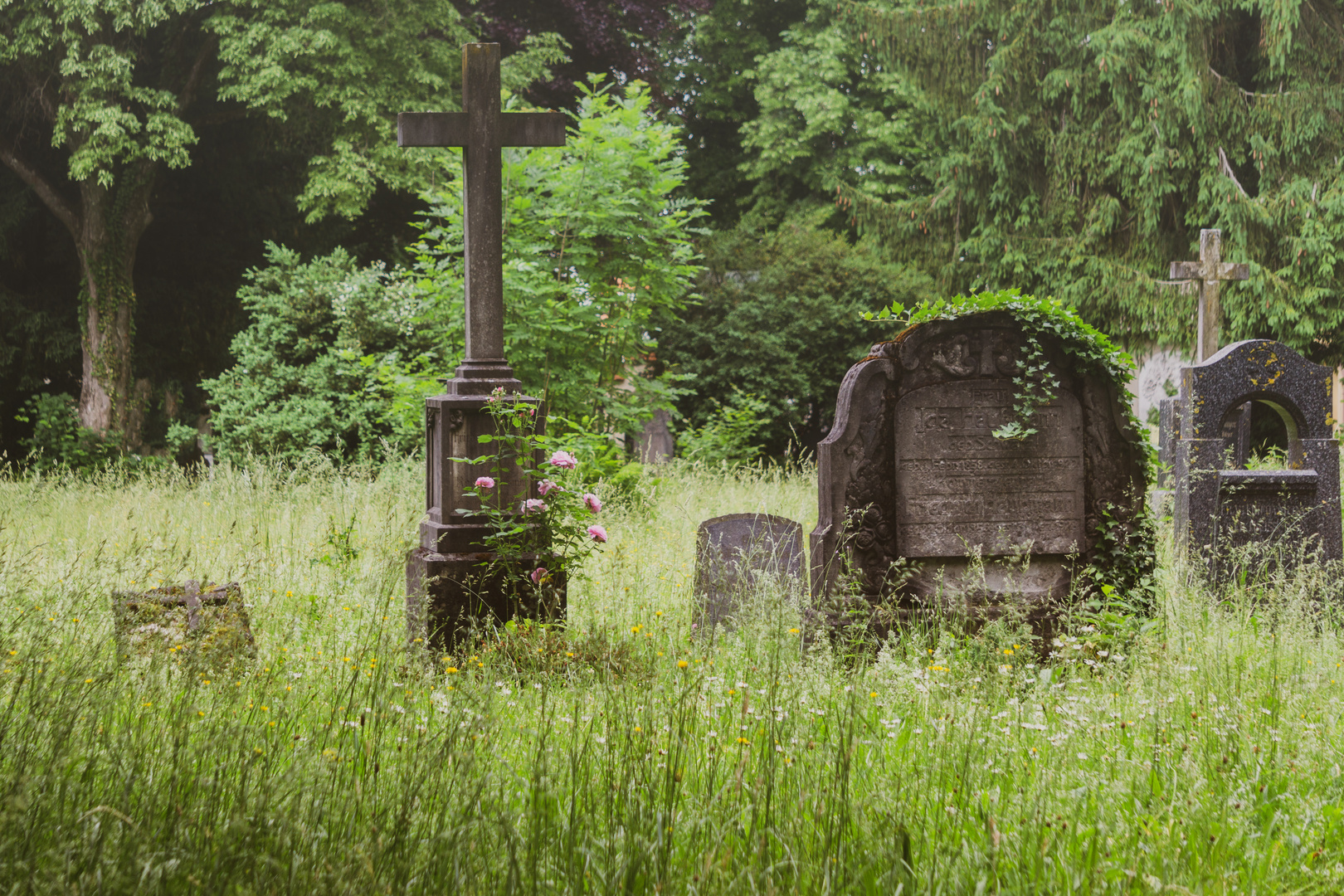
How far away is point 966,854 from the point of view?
2322mm

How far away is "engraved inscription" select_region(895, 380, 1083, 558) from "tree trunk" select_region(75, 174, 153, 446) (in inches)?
480

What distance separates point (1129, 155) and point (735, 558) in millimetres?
13023

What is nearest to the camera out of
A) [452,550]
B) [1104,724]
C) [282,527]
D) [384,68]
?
[1104,724]

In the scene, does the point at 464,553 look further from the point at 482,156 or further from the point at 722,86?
the point at 722,86

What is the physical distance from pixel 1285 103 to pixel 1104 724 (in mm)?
15474

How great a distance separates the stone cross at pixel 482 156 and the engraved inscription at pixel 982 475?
2311 millimetres

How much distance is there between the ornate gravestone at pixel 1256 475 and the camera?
21.9 ft

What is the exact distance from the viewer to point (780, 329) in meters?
15.0

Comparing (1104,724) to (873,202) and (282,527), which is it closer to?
(282,527)

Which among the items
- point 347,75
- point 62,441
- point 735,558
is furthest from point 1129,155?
point 62,441

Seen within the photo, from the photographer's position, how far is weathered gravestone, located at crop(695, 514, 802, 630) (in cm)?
564

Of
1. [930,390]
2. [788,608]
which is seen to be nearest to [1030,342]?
[930,390]

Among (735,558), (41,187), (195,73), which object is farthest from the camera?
(41,187)

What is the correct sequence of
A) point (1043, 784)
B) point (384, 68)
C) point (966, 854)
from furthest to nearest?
point (384, 68), point (1043, 784), point (966, 854)
